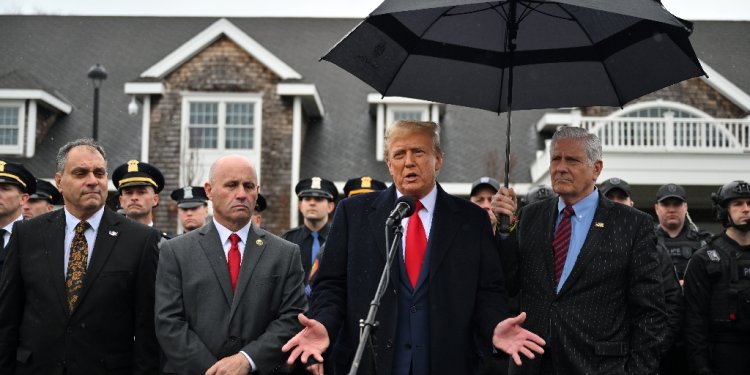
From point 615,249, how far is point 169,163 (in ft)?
54.6

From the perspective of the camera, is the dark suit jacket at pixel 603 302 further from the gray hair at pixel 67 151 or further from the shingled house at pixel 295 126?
the shingled house at pixel 295 126

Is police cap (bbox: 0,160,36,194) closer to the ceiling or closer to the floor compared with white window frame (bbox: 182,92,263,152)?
closer to the floor

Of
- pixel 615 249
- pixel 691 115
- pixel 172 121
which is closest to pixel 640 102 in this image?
pixel 691 115

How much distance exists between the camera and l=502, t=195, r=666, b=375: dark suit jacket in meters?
4.41

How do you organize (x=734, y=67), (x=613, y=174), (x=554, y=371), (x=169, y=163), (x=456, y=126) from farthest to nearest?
1. (x=734, y=67)
2. (x=456, y=126)
3. (x=169, y=163)
4. (x=613, y=174)
5. (x=554, y=371)

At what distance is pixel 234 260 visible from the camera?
4680 millimetres

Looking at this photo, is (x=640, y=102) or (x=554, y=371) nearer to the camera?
(x=554, y=371)

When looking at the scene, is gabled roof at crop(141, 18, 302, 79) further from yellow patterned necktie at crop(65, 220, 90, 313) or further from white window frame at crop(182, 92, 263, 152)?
yellow patterned necktie at crop(65, 220, 90, 313)

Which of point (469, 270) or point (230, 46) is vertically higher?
point (230, 46)

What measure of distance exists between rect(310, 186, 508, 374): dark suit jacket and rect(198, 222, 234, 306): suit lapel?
0.62m

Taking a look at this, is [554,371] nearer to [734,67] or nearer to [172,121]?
[172,121]

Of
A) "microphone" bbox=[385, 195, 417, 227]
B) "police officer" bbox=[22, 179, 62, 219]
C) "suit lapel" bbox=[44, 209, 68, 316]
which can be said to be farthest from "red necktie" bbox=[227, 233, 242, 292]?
"police officer" bbox=[22, 179, 62, 219]

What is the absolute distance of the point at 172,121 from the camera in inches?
783

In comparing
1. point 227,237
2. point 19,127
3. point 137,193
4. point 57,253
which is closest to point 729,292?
point 227,237
